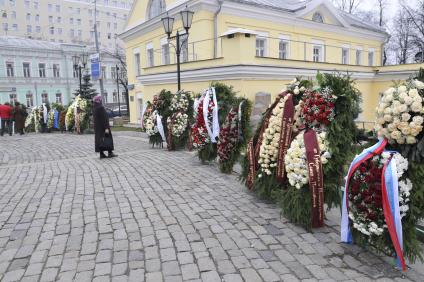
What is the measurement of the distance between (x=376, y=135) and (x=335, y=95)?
0.78 metres

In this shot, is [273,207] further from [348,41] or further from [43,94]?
[43,94]

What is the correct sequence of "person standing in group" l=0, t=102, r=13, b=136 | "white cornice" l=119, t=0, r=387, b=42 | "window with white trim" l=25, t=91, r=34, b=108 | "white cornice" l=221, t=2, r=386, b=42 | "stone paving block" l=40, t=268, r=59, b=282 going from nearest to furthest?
"stone paving block" l=40, t=268, r=59, b=282 → "person standing in group" l=0, t=102, r=13, b=136 → "white cornice" l=119, t=0, r=387, b=42 → "white cornice" l=221, t=2, r=386, b=42 → "window with white trim" l=25, t=91, r=34, b=108

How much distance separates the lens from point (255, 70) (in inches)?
512

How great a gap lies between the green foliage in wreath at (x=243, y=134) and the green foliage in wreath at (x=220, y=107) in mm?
951

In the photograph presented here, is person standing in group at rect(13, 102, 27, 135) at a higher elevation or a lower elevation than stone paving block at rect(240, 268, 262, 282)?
higher

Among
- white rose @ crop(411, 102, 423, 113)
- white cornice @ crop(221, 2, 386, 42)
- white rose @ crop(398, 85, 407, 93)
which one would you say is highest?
white cornice @ crop(221, 2, 386, 42)

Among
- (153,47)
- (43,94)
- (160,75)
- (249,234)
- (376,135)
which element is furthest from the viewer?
(43,94)

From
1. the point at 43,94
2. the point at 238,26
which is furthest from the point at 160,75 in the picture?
the point at 43,94

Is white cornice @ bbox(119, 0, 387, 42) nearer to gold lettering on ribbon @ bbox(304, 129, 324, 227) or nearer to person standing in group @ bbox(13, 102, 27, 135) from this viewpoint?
person standing in group @ bbox(13, 102, 27, 135)

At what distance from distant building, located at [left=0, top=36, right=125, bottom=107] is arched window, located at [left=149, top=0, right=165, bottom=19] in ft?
92.7

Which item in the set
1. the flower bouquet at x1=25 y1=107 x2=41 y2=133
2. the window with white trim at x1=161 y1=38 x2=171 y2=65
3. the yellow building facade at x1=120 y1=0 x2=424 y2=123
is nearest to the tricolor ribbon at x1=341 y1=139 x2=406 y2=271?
the yellow building facade at x1=120 y1=0 x2=424 y2=123

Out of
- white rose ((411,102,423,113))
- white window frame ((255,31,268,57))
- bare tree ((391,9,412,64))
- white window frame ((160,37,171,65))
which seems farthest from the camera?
bare tree ((391,9,412,64))

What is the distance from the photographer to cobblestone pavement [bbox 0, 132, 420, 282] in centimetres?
346

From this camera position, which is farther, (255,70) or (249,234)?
(255,70)
